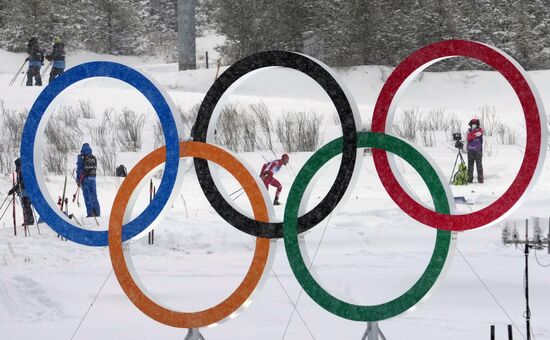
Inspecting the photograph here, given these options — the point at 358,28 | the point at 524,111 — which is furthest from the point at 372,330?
the point at 358,28

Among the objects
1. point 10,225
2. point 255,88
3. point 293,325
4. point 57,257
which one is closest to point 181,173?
point 293,325

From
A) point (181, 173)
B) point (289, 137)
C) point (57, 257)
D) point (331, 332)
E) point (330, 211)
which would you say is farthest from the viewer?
point (289, 137)

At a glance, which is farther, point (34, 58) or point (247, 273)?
point (34, 58)

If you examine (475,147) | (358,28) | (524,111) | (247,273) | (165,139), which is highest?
(358,28)

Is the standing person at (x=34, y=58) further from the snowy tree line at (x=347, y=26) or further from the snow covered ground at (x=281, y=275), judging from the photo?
the snowy tree line at (x=347, y=26)

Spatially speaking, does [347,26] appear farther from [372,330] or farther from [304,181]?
[372,330]

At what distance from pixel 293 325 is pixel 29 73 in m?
18.5

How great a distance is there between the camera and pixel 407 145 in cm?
765

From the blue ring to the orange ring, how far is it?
11 cm

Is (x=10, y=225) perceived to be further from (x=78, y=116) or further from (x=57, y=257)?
(x=78, y=116)

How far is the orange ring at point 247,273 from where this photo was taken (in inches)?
310

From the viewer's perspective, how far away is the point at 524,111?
751 centimetres

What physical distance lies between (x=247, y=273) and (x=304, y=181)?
91cm

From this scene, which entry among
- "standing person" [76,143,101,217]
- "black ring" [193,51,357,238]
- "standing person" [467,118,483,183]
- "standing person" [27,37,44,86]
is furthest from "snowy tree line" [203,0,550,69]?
"black ring" [193,51,357,238]
